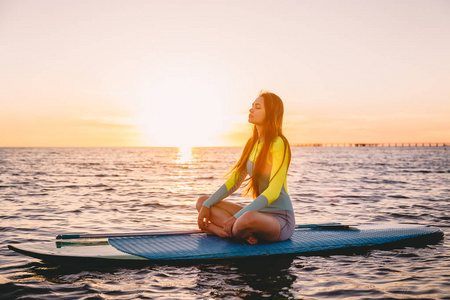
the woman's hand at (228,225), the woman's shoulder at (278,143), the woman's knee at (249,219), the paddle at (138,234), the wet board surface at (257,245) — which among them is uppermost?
the woman's shoulder at (278,143)

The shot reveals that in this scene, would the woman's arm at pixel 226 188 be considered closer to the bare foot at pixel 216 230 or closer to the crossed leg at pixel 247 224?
the crossed leg at pixel 247 224

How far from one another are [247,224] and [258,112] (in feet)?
5.11

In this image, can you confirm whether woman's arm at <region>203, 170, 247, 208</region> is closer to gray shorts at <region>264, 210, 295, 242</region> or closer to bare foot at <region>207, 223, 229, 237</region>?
bare foot at <region>207, 223, 229, 237</region>

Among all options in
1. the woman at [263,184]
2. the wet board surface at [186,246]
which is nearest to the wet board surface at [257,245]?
the wet board surface at [186,246]

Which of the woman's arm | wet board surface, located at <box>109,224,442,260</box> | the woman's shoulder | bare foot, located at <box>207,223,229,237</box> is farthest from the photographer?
bare foot, located at <box>207,223,229,237</box>

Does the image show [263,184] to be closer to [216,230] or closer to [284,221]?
[284,221]

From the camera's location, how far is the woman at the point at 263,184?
5672mm

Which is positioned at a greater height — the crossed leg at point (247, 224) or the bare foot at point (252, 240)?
the crossed leg at point (247, 224)

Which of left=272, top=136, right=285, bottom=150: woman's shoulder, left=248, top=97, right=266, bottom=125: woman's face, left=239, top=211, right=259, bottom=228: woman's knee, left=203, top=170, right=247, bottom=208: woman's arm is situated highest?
left=248, top=97, right=266, bottom=125: woman's face

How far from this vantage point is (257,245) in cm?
607

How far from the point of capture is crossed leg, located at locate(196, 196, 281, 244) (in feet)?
18.7

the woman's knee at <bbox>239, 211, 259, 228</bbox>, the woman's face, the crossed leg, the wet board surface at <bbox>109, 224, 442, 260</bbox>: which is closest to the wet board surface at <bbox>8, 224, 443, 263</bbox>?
the wet board surface at <bbox>109, 224, 442, 260</bbox>

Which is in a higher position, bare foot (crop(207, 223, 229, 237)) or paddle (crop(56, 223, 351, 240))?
bare foot (crop(207, 223, 229, 237))

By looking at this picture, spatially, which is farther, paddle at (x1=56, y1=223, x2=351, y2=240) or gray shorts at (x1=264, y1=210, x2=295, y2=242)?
paddle at (x1=56, y1=223, x2=351, y2=240)
